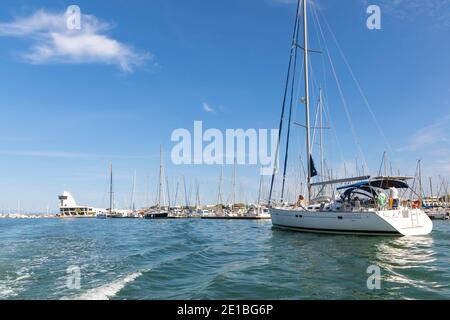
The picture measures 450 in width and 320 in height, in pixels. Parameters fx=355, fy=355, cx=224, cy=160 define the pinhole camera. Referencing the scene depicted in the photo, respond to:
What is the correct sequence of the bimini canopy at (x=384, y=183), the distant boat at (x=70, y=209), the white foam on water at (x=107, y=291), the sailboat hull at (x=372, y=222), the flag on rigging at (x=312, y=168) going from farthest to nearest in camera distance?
the distant boat at (x=70, y=209) < the flag on rigging at (x=312, y=168) < the bimini canopy at (x=384, y=183) < the sailboat hull at (x=372, y=222) < the white foam on water at (x=107, y=291)

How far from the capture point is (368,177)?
30.6m

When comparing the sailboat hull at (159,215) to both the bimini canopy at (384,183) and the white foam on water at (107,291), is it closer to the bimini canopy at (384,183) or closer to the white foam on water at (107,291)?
the bimini canopy at (384,183)

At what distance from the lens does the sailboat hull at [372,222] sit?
27.4m

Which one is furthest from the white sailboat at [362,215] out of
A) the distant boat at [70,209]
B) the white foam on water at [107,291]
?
the distant boat at [70,209]

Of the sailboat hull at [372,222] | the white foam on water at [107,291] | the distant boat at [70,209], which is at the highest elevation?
the sailboat hull at [372,222]

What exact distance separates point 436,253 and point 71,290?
18199 mm

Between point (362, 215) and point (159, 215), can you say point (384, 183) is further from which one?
point (159, 215)

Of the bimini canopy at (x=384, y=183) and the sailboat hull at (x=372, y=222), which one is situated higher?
the bimini canopy at (x=384, y=183)

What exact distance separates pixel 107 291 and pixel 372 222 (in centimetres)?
2201

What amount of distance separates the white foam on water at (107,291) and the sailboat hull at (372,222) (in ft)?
66.2

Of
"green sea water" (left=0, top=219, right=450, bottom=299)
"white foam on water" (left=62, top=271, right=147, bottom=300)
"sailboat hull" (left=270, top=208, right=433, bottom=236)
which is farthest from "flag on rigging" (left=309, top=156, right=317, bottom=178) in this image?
"white foam on water" (left=62, top=271, right=147, bottom=300)

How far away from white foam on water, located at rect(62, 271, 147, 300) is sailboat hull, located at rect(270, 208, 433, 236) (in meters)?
20.2

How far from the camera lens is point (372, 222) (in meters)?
27.7
